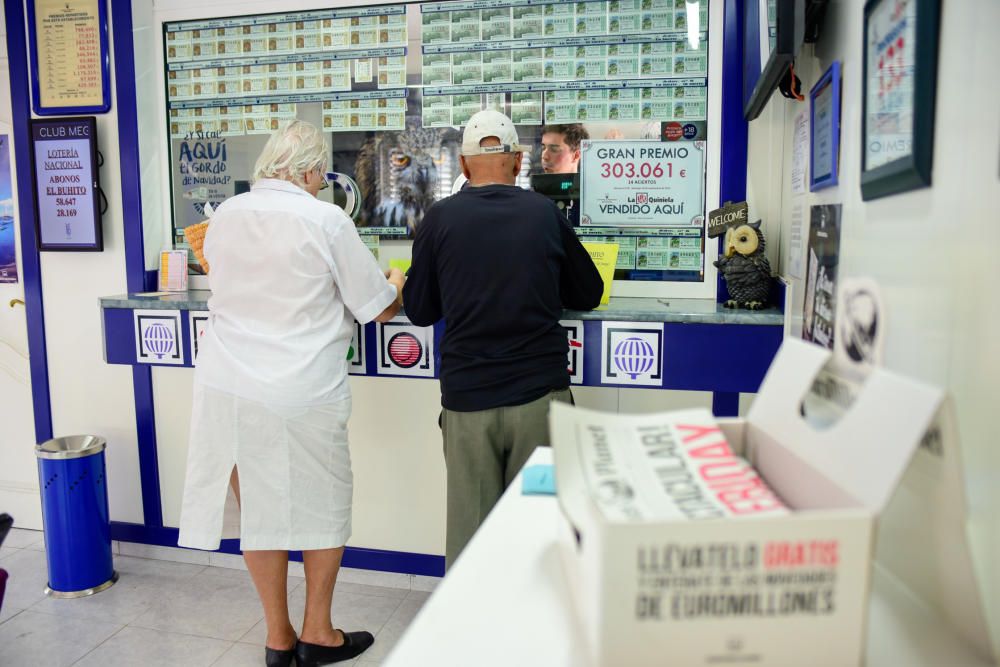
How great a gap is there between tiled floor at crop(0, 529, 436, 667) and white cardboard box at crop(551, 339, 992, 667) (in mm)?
2183

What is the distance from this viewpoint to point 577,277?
2.27 meters

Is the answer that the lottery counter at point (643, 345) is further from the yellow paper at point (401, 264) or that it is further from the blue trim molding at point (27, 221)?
the blue trim molding at point (27, 221)

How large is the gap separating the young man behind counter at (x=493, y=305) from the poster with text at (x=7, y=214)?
7.62 feet

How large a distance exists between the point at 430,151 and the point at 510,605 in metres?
2.43

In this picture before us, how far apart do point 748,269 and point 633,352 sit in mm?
442

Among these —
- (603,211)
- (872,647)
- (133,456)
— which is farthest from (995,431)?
(133,456)

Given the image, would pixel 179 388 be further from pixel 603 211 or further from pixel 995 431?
pixel 995 431

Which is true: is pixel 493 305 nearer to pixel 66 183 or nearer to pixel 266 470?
pixel 266 470

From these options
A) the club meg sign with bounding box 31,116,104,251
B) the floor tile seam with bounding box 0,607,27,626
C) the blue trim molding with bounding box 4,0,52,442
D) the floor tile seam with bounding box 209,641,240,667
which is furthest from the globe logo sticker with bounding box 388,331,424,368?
the blue trim molding with bounding box 4,0,52,442

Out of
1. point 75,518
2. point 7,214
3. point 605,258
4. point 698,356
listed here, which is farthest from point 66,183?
point 698,356

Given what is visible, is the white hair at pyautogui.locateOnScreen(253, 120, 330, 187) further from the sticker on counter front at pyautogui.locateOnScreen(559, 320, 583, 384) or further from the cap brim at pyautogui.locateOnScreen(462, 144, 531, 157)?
the sticker on counter front at pyautogui.locateOnScreen(559, 320, 583, 384)

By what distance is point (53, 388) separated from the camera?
3.46 m

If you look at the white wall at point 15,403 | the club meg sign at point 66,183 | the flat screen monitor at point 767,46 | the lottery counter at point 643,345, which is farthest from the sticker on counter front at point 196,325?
the flat screen monitor at point 767,46

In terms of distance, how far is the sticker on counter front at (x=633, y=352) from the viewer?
7.72 feet
